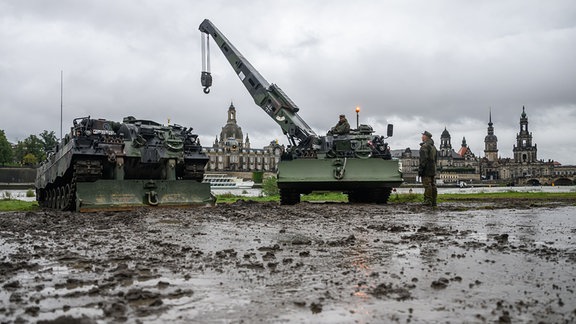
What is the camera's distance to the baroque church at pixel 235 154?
172500 millimetres

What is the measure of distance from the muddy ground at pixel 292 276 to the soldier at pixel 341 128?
1022 centimetres

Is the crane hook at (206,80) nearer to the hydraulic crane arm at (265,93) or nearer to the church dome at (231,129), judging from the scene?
the hydraulic crane arm at (265,93)

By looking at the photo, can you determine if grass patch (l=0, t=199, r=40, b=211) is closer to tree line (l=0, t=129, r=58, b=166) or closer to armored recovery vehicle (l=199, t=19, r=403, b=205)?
armored recovery vehicle (l=199, t=19, r=403, b=205)

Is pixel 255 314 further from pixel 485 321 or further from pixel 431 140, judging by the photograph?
pixel 431 140

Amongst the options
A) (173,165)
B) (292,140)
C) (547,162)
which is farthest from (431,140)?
(547,162)

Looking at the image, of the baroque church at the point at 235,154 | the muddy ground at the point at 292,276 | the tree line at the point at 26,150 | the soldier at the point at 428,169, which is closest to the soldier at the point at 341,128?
the soldier at the point at 428,169

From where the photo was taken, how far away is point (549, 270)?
15.1 feet

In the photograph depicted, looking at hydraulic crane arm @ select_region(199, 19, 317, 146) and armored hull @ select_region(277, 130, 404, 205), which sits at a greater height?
hydraulic crane arm @ select_region(199, 19, 317, 146)

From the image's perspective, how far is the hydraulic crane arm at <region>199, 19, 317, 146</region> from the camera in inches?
739

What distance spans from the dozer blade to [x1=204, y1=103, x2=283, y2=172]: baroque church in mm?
151575

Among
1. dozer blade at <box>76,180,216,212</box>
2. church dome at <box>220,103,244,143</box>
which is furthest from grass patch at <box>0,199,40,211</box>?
church dome at <box>220,103,244,143</box>

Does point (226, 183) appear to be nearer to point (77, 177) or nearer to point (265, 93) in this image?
point (265, 93)

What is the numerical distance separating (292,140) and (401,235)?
11804mm

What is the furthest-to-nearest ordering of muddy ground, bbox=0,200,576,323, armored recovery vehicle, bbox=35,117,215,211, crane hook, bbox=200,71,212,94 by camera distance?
crane hook, bbox=200,71,212,94 → armored recovery vehicle, bbox=35,117,215,211 → muddy ground, bbox=0,200,576,323
